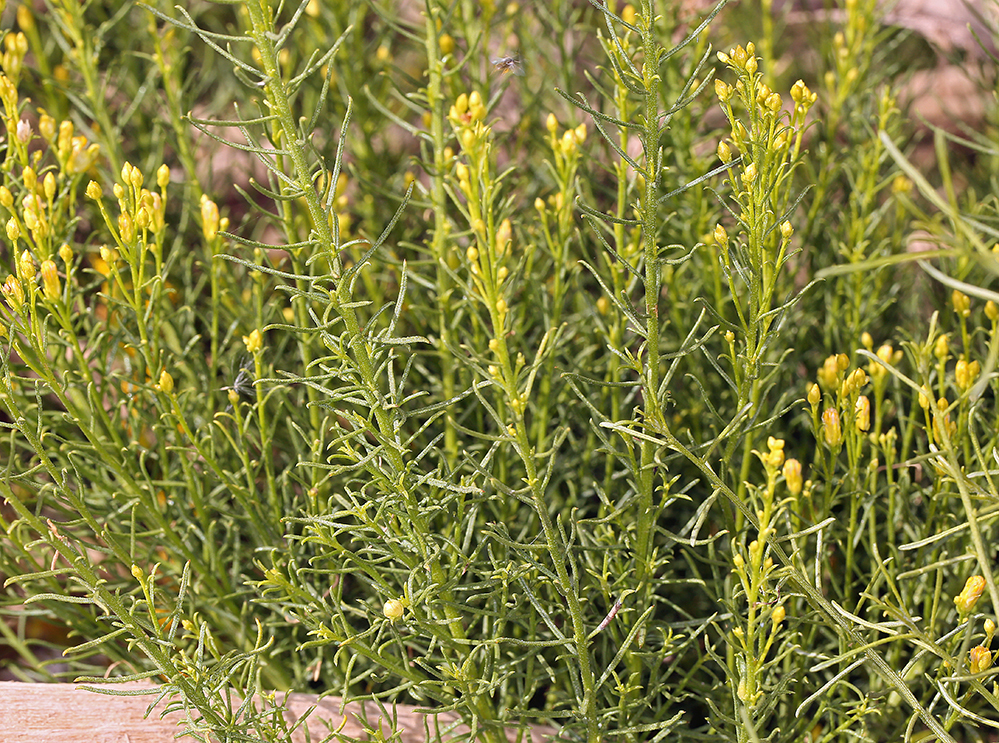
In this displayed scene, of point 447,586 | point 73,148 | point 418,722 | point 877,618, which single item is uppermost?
point 73,148

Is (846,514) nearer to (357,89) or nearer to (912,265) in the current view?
(912,265)

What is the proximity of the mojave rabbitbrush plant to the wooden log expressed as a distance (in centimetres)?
3

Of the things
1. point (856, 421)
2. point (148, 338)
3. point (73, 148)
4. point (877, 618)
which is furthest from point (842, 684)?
point (73, 148)

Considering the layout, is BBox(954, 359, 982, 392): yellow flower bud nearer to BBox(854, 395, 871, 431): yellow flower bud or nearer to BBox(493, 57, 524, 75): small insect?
BBox(854, 395, 871, 431): yellow flower bud

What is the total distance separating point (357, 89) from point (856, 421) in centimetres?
100

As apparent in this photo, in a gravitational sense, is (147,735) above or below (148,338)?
below

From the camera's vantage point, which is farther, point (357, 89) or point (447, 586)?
point (357, 89)

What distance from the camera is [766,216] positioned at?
825 mm

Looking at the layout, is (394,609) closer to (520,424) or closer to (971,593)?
(520,424)

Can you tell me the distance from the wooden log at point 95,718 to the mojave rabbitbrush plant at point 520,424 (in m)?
0.03

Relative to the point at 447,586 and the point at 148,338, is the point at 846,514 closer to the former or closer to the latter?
the point at 447,586

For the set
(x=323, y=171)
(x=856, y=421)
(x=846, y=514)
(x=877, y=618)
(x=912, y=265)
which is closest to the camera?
(x=323, y=171)

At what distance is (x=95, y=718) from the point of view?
3.26 feet

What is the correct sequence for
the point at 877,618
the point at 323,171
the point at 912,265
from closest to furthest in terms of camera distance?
the point at 323,171 → the point at 877,618 → the point at 912,265
